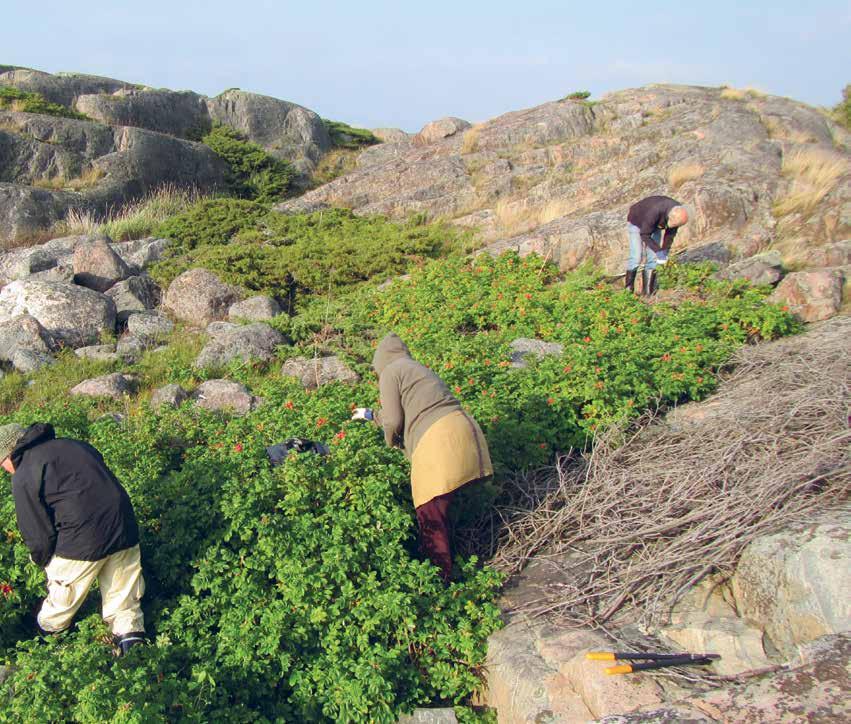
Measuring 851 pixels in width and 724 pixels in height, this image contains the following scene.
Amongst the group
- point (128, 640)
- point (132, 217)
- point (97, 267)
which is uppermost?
point (132, 217)

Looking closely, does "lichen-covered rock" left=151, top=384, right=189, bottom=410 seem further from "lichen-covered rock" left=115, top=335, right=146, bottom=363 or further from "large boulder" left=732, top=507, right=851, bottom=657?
"large boulder" left=732, top=507, right=851, bottom=657

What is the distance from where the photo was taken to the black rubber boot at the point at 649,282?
10570 millimetres

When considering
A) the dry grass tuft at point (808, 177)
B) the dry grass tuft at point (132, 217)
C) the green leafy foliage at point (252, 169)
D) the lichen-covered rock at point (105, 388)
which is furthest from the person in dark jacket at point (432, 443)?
the green leafy foliage at point (252, 169)

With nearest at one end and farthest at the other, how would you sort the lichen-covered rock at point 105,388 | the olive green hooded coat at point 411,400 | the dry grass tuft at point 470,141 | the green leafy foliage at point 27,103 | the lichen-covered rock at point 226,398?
1. the olive green hooded coat at point 411,400
2. the lichen-covered rock at point 226,398
3. the lichen-covered rock at point 105,388
4. the green leafy foliage at point 27,103
5. the dry grass tuft at point 470,141

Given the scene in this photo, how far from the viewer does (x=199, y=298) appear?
1181 centimetres

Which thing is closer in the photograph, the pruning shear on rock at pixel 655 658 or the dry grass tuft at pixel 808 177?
the pruning shear on rock at pixel 655 658

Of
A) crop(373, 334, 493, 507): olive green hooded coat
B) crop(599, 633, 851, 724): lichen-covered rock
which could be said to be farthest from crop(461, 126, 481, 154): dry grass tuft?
crop(599, 633, 851, 724): lichen-covered rock

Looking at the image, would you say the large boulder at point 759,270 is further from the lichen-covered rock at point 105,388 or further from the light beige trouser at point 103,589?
the light beige trouser at point 103,589

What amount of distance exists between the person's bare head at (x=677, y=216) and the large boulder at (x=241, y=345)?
5518mm

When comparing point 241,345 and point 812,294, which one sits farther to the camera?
point 241,345

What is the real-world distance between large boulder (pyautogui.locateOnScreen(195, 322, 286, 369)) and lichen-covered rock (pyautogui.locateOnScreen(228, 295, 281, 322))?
43.3 inches

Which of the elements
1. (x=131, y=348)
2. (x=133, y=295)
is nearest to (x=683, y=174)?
(x=133, y=295)

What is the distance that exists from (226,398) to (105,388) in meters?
1.57

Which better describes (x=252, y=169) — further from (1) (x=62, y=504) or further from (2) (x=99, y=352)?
(1) (x=62, y=504)
